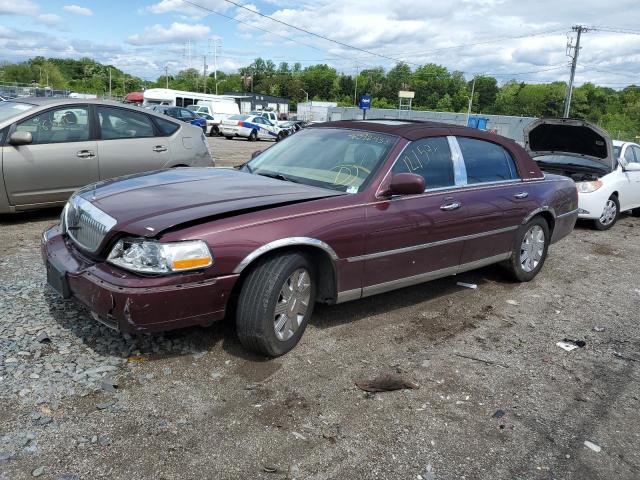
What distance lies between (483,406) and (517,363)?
0.80 m

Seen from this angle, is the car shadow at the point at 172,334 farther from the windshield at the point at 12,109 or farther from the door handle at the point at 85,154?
the windshield at the point at 12,109

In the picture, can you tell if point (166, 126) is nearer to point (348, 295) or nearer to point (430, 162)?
point (430, 162)

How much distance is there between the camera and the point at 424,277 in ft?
15.0

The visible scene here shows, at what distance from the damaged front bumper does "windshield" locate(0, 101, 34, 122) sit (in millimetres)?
3945

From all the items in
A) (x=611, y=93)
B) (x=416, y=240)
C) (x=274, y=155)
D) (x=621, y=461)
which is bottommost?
(x=621, y=461)

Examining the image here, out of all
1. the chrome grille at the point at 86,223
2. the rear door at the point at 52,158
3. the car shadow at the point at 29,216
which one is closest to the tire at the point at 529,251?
the chrome grille at the point at 86,223

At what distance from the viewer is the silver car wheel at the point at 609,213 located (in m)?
9.38

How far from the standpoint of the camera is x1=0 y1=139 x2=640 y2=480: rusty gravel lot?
2.69m

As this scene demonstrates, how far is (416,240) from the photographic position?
4336 millimetres

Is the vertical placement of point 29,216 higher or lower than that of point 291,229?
lower

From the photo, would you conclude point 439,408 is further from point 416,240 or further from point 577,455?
point 416,240

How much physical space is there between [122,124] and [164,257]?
4624mm

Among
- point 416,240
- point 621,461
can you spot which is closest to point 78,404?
point 416,240

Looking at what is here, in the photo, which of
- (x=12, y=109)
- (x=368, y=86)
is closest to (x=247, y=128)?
(x=12, y=109)
